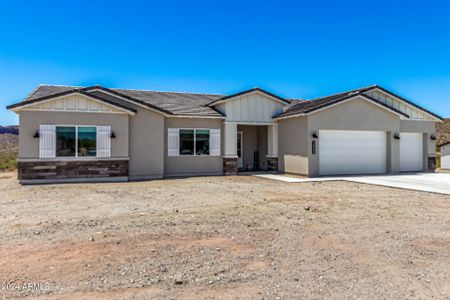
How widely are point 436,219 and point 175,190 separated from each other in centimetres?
765

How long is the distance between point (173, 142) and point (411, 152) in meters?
13.7

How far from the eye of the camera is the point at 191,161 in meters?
16.9

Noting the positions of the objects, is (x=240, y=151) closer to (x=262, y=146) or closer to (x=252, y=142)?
(x=252, y=142)

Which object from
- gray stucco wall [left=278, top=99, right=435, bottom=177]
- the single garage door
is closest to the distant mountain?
gray stucco wall [left=278, top=99, right=435, bottom=177]

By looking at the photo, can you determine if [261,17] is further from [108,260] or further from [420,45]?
[108,260]

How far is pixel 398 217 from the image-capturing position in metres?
7.04

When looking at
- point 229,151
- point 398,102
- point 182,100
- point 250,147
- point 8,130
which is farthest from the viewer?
point 8,130

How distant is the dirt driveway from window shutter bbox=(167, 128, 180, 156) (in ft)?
24.9

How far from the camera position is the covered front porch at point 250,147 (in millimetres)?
17562

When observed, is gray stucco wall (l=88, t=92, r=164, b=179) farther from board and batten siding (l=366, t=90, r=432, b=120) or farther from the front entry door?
board and batten siding (l=366, t=90, r=432, b=120)

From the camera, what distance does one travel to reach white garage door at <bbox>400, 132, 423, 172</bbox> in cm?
1877

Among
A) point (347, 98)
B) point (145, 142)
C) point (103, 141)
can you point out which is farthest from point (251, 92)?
point (103, 141)

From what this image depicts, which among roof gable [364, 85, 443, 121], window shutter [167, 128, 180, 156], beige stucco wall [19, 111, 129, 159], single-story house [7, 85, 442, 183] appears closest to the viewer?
beige stucco wall [19, 111, 129, 159]

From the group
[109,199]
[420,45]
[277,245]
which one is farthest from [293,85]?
[277,245]
